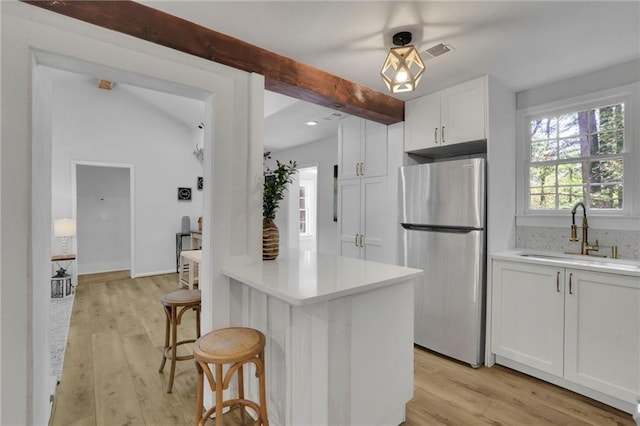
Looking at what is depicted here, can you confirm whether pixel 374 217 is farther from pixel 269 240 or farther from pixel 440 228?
pixel 269 240

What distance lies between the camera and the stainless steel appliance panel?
2.56 metres

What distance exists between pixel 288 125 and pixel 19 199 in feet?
10.6

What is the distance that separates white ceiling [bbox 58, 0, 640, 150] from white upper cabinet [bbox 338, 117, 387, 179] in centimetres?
86

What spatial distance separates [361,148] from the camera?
3598 mm

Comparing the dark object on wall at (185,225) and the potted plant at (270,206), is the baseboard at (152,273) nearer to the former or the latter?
the dark object on wall at (185,225)

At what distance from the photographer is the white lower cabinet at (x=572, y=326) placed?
197cm

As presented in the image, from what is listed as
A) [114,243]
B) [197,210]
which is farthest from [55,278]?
[197,210]

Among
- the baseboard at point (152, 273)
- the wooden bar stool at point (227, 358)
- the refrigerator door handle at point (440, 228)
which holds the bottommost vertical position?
the baseboard at point (152, 273)

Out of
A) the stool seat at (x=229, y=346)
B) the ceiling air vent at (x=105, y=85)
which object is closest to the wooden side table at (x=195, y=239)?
the ceiling air vent at (x=105, y=85)

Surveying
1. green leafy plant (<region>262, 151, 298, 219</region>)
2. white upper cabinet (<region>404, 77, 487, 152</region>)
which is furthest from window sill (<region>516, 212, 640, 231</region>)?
green leafy plant (<region>262, 151, 298, 219</region>)

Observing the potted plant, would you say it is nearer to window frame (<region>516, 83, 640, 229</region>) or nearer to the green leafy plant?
the green leafy plant

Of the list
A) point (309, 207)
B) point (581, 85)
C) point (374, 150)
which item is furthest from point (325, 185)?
point (581, 85)

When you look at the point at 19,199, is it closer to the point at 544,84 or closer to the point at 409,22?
the point at 409,22

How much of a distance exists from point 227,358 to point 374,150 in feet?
8.72
